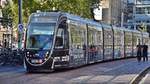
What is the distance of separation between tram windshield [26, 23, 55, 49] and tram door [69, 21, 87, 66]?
7.06 feet

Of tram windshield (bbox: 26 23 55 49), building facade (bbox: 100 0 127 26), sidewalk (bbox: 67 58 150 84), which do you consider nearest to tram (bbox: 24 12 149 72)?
tram windshield (bbox: 26 23 55 49)

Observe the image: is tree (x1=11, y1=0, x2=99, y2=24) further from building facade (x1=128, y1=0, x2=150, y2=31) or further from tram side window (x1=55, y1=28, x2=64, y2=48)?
building facade (x1=128, y1=0, x2=150, y2=31)

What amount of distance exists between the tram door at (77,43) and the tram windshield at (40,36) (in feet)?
7.06

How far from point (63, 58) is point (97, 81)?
6564mm

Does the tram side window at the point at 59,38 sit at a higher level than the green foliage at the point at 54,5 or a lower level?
lower

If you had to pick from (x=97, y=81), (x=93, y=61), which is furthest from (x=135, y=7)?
(x=97, y=81)

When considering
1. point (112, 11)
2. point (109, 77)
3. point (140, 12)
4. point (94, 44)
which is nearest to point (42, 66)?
point (109, 77)

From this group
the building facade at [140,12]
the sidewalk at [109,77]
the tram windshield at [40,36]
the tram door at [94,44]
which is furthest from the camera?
the building facade at [140,12]

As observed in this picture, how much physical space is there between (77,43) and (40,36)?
4.41 m

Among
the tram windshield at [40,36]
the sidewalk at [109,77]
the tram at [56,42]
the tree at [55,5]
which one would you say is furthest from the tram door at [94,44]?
the tree at [55,5]

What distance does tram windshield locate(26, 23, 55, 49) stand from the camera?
28047 millimetres

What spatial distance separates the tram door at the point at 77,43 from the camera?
100ft

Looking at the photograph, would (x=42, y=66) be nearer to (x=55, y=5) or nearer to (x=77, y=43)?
(x=77, y=43)

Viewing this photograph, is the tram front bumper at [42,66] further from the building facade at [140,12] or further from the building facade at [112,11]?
the building facade at [140,12]
